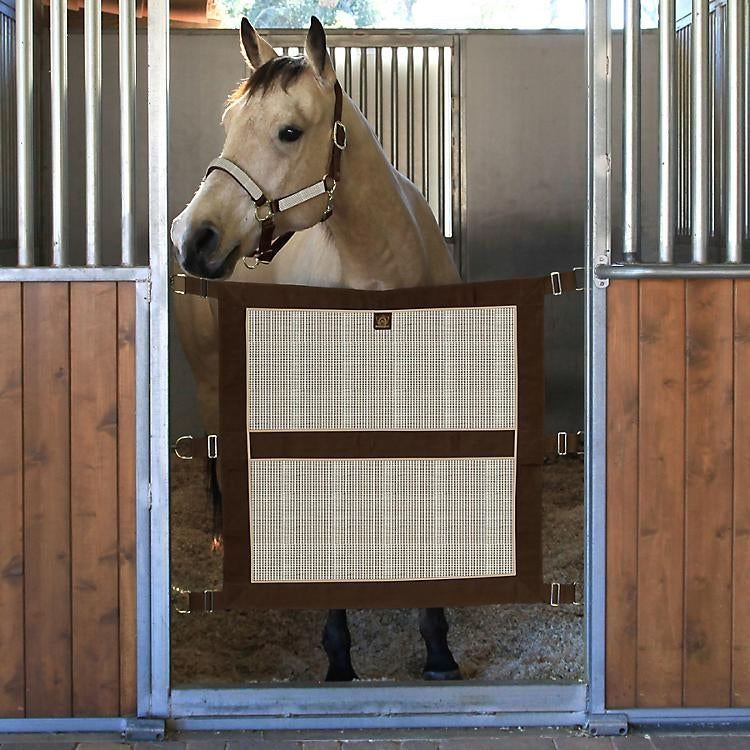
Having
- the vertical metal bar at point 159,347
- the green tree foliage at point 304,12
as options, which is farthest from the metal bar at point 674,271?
the green tree foliage at point 304,12

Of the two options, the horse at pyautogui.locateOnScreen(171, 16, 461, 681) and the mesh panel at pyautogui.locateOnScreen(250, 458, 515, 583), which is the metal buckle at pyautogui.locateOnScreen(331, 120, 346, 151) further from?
the mesh panel at pyautogui.locateOnScreen(250, 458, 515, 583)

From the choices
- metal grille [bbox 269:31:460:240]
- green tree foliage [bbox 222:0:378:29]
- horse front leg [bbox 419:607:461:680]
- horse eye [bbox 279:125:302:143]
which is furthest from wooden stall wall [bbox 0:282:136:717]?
green tree foliage [bbox 222:0:378:29]

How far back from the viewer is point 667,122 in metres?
2.22

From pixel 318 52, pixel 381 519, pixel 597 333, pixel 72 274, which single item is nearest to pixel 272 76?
pixel 318 52

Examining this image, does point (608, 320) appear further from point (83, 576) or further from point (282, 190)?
point (83, 576)

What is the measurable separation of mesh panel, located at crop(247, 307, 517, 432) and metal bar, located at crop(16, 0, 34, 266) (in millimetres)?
529

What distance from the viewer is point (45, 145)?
17.6ft

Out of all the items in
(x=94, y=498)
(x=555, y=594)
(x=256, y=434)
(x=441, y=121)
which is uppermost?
(x=441, y=121)

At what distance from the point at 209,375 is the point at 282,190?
1.92 metres

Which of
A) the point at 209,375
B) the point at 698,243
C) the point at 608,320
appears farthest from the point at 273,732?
the point at 209,375

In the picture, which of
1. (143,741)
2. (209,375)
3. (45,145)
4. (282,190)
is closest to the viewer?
(143,741)

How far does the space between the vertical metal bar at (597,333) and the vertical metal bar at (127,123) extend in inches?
39.0

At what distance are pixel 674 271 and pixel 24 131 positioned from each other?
1455 mm

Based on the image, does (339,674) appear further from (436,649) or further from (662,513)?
(662,513)
